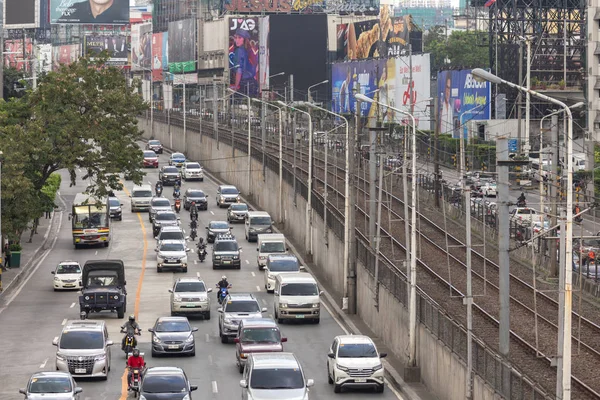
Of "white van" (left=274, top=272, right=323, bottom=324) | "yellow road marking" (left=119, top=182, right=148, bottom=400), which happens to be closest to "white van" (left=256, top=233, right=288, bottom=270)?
"yellow road marking" (left=119, top=182, right=148, bottom=400)

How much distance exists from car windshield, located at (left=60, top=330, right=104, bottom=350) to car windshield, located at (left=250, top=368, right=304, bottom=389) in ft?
26.7

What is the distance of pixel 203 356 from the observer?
45.5 m

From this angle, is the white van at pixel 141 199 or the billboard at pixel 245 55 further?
the billboard at pixel 245 55

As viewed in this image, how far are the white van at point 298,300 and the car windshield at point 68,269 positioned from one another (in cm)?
1392

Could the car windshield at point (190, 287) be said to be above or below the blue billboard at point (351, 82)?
below

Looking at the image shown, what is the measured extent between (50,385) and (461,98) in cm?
8718

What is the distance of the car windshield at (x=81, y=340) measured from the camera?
133 feet

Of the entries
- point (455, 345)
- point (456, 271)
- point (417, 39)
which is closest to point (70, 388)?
point (455, 345)

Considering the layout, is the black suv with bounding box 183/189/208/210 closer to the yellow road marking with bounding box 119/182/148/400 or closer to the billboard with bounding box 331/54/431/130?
the yellow road marking with bounding box 119/182/148/400

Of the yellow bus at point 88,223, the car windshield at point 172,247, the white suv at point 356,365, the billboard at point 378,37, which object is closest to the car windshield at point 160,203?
the yellow bus at point 88,223

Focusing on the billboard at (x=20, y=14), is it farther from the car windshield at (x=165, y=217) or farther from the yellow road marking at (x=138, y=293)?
the car windshield at (x=165, y=217)

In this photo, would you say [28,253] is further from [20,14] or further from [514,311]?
[20,14]

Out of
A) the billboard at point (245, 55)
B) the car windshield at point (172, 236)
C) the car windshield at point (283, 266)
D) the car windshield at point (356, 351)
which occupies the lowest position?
the car windshield at point (172, 236)

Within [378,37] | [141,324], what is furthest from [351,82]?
[141,324]
